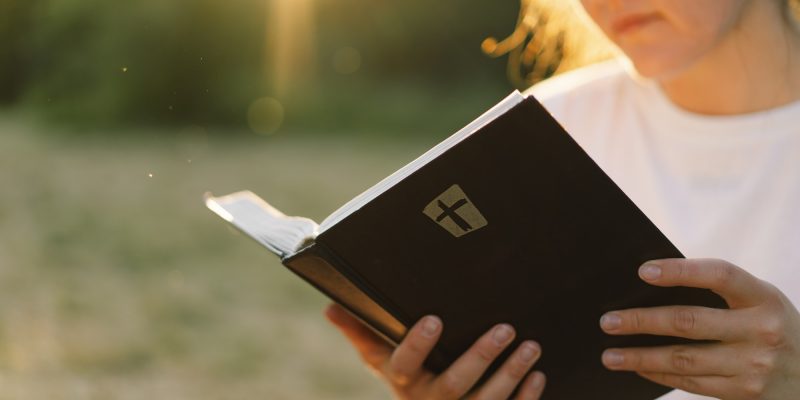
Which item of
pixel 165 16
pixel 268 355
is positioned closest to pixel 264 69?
pixel 165 16

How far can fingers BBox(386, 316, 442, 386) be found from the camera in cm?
112

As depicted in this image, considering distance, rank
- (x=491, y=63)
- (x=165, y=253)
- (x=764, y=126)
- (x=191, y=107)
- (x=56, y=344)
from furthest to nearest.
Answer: (x=491, y=63), (x=191, y=107), (x=165, y=253), (x=56, y=344), (x=764, y=126)

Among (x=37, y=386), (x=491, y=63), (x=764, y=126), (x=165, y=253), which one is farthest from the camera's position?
(x=491, y=63)

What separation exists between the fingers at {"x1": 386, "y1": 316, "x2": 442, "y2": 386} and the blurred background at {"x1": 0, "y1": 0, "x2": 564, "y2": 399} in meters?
0.79

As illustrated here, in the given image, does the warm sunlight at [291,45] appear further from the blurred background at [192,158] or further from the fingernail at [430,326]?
the fingernail at [430,326]

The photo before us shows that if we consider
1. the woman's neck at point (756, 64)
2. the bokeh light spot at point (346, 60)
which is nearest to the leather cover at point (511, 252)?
the woman's neck at point (756, 64)

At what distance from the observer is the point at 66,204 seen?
15.5 ft

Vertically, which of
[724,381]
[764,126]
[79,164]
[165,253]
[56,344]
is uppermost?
[79,164]

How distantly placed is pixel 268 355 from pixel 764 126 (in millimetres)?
2507

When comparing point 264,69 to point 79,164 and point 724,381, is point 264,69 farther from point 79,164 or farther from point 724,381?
point 724,381

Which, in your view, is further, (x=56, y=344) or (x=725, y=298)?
(x=56, y=344)

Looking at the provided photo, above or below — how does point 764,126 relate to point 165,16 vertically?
below

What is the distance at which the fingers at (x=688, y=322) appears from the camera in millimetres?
1025

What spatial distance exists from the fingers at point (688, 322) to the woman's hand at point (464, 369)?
13 centimetres
